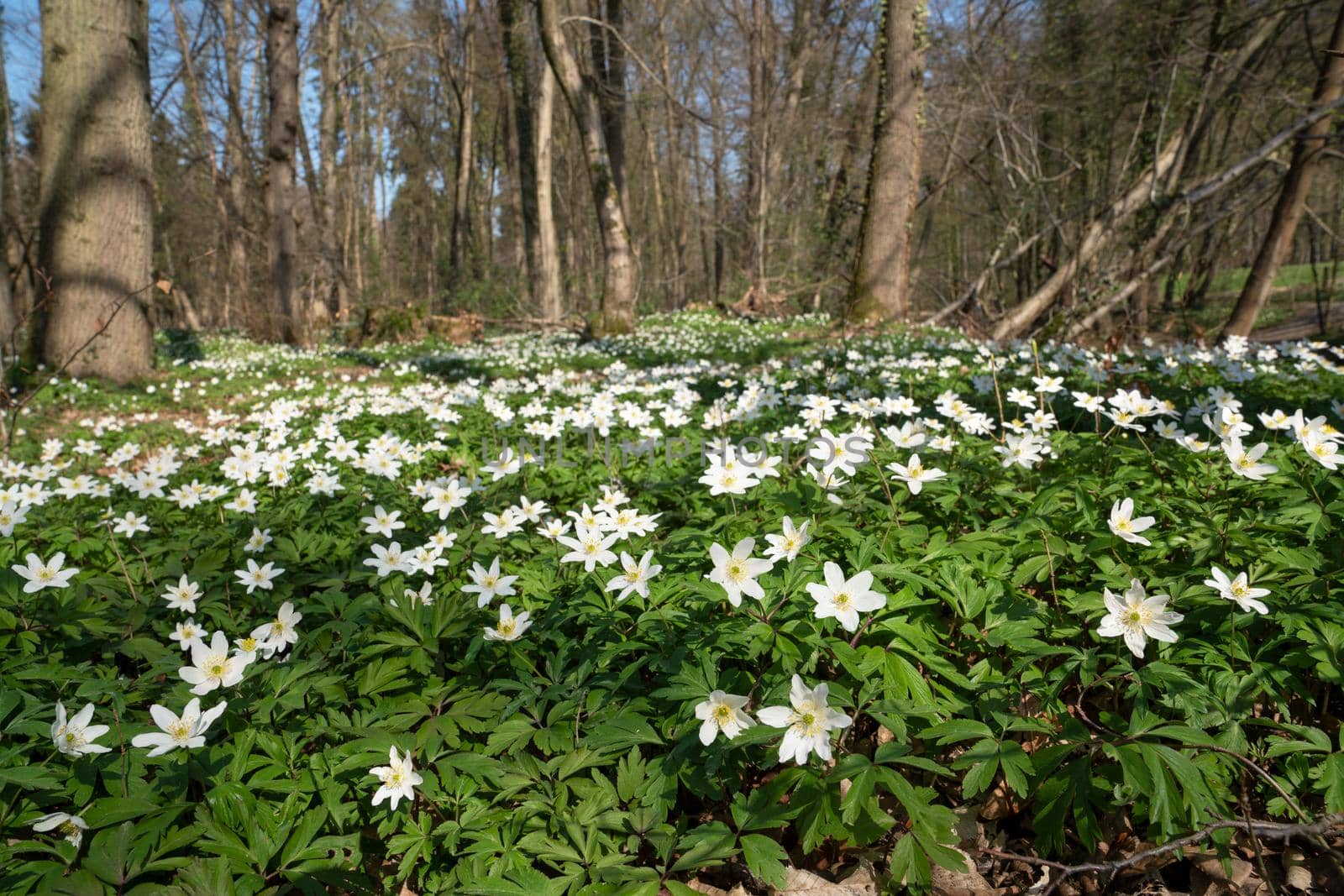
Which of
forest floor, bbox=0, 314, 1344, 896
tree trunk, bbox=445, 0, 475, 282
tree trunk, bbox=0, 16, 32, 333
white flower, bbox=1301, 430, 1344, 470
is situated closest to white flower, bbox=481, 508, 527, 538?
forest floor, bbox=0, 314, 1344, 896

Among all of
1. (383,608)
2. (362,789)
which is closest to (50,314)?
(383,608)

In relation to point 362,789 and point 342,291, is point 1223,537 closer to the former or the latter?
point 362,789

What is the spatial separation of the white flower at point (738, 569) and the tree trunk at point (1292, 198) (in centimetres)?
990

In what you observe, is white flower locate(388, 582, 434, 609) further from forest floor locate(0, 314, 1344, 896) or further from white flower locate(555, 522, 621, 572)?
white flower locate(555, 522, 621, 572)

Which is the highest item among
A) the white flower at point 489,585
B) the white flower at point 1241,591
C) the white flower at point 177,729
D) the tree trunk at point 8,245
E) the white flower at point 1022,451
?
the tree trunk at point 8,245

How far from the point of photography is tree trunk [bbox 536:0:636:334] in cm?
1120

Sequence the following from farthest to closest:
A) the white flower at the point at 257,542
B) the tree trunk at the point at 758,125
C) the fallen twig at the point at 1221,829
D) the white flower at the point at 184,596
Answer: the tree trunk at the point at 758,125
the white flower at the point at 257,542
the white flower at the point at 184,596
the fallen twig at the point at 1221,829

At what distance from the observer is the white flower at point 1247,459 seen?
198 centimetres

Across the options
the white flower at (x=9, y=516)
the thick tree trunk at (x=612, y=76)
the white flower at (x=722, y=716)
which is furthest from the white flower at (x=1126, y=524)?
the thick tree trunk at (x=612, y=76)

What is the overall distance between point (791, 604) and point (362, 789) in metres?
1.14

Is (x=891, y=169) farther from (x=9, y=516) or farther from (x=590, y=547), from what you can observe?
(x=9, y=516)

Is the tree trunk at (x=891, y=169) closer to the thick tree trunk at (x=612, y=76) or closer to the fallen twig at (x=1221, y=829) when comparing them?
the thick tree trunk at (x=612, y=76)

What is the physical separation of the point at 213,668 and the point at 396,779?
596mm

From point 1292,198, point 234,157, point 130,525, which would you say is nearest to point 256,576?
point 130,525
